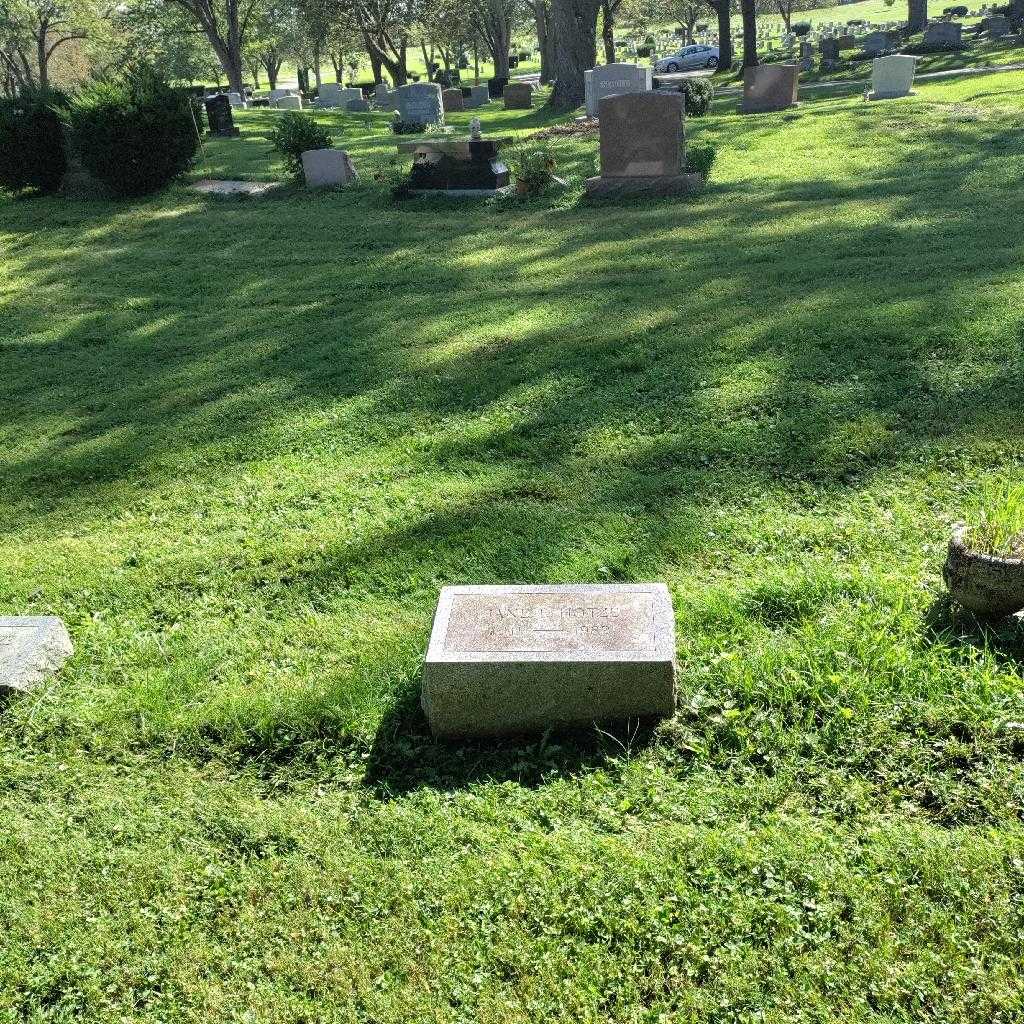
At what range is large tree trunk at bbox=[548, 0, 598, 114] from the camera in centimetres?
2602

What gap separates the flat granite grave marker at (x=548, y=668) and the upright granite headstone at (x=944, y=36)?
38.3 m

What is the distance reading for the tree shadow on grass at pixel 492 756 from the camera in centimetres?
345

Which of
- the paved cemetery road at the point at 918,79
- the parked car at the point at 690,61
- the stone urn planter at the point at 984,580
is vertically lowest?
the stone urn planter at the point at 984,580

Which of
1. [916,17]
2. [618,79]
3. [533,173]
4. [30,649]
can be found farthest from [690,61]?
[30,649]

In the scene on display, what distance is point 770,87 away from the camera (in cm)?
2280

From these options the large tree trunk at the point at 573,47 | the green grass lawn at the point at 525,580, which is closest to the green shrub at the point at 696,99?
the large tree trunk at the point at 573,47

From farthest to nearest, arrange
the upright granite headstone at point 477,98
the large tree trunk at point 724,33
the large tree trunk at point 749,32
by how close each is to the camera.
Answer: the upright granite headstone at point 477,98 < the large tree trunk at point 724,33 < the large tree trunk at point 749,32

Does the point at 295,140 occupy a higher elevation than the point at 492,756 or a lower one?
higher

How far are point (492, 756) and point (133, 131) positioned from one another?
643 inches

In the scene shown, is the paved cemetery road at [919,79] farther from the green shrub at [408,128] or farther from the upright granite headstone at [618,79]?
the green shrub at [408,128]

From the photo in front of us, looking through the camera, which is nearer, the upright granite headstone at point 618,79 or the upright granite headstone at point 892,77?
the upright granite headstone at point 618,79

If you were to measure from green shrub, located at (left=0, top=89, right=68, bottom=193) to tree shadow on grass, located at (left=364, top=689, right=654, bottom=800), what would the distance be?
16.8 metres

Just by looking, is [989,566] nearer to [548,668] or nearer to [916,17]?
[548,668]

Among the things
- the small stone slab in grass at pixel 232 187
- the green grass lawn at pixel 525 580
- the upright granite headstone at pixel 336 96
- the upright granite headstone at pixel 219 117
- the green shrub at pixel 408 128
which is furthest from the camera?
the upright granite headstone at pixel 336 96
